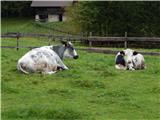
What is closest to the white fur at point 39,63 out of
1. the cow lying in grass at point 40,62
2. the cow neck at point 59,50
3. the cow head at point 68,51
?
the cow lying in grass at point 40,62

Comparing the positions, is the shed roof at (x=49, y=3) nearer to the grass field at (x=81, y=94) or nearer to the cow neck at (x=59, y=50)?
the cow neck at (x=59, y=50)

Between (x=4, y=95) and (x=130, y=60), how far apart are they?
7102mm

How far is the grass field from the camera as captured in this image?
10.4 meters

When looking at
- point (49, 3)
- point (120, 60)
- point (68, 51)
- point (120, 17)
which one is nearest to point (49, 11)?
point (49, 3)

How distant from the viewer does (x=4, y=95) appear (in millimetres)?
12516

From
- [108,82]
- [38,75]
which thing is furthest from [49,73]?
[108,82]

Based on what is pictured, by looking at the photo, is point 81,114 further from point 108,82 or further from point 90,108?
point 108,82

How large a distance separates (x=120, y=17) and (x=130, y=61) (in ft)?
96.3

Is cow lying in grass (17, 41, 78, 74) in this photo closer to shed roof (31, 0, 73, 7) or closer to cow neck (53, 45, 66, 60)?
cow neck (53, 45, 66, 60)

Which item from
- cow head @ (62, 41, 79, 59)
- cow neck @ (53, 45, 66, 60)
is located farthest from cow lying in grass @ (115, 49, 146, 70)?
cow neck @ (53, 45, 66, 60)

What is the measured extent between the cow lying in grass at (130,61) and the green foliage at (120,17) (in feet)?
90.8

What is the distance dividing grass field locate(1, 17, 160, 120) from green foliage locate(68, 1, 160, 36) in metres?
28.9

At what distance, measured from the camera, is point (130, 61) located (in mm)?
18453

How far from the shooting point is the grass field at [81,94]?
1041 cm
